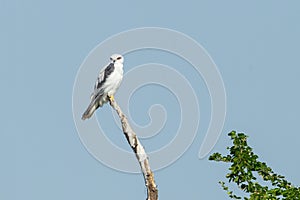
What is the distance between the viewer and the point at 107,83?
52.5 feet

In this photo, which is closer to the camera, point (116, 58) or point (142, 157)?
point (142, 157)

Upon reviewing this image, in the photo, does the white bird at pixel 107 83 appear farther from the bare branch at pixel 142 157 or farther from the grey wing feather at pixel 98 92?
the bare branch at pixel 142 157

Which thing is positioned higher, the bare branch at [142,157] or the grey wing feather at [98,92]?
the grey wing feather at [98,92]

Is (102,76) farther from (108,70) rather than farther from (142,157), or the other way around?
(142,157)

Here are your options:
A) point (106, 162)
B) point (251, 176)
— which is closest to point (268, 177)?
point (251, 176)

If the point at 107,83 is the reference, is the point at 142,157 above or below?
below

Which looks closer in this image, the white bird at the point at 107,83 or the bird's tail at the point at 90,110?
the bird's tail at the point at 90,110

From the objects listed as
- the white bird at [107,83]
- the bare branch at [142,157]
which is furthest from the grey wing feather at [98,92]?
the bare branch at [142,157]

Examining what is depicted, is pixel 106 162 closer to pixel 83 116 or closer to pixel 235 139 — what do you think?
pixel 83 116

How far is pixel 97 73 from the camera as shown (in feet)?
52.7

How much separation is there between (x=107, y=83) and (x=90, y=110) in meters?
0.78

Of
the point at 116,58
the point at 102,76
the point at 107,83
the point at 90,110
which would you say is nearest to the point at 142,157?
the point at 90,110

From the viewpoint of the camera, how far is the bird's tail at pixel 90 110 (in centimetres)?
1559

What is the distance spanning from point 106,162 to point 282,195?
4.27 m
